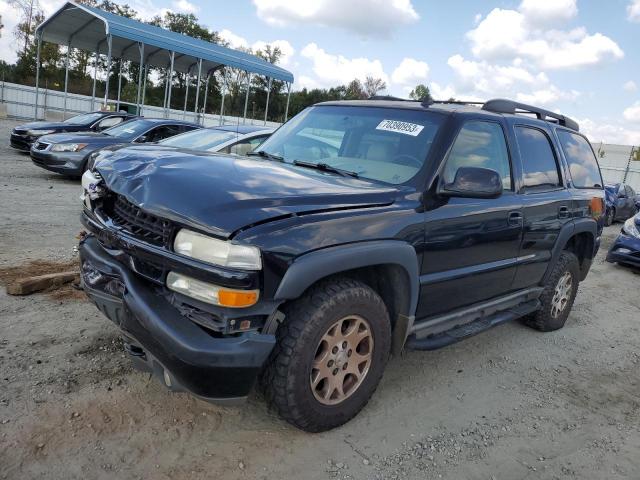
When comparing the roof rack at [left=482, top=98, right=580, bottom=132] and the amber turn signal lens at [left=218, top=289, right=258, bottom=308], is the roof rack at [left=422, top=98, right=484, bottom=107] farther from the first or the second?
the amber turn signal lens at [left=218, top=289, right=258, bottom=308]

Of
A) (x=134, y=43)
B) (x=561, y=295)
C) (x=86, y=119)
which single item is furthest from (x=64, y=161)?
(x=134, y=43)

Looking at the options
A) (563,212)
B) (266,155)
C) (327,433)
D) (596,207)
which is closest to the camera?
(327,433)

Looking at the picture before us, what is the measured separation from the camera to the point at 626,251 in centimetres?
869

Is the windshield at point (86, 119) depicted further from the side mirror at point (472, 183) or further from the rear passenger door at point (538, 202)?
the side mirror at point (472, 183)

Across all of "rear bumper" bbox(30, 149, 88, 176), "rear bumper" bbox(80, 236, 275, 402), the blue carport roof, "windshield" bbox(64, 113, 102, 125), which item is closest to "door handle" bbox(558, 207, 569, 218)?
"rear bumper" bbox(80, 236, 275, 402)

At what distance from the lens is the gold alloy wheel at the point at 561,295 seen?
16.2 ft

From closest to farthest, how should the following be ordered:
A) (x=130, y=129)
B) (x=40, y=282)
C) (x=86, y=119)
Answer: (x=40, y=282)
(x=130, y=129)
(x=86, y=119)

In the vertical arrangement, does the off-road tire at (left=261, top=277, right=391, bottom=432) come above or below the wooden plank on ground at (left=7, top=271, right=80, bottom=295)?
above

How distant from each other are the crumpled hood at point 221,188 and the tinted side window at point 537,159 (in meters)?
1.63

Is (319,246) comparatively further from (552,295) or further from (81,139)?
(81,139)

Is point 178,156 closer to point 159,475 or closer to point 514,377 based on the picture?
point 159,475

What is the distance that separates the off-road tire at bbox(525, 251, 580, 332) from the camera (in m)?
4.79

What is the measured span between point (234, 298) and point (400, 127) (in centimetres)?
187

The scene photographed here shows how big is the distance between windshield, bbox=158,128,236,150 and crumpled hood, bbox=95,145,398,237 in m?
4.05
